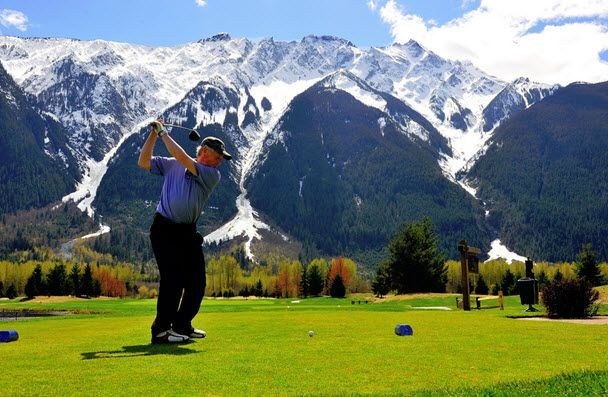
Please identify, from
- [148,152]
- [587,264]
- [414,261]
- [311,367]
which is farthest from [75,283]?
[311,367]

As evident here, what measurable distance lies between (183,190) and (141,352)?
3.13 meters

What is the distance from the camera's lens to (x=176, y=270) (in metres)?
11.8

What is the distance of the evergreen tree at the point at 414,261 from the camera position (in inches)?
3054

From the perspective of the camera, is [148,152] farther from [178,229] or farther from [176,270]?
[176,270]

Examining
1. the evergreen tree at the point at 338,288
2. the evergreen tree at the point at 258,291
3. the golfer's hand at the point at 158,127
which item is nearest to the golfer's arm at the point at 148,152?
the golfer's hand at the point at 158,127

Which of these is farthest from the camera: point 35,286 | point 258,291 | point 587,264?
point 258,291

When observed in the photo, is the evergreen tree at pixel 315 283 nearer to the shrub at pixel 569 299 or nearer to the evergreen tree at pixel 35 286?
the evergreen tree at pixel 35 286

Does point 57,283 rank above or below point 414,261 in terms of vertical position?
below

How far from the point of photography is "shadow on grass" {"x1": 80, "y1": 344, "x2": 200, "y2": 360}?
10.3m

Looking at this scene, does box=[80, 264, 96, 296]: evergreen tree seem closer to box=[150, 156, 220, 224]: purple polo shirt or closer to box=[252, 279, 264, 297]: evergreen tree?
box=[252, 279, 264, 297]: evergreen tree

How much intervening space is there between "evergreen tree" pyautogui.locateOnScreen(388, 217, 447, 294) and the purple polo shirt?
2663 inches

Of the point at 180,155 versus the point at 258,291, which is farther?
the point at 258,291

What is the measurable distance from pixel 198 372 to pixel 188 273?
12.7ft

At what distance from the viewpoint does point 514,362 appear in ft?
31.5
